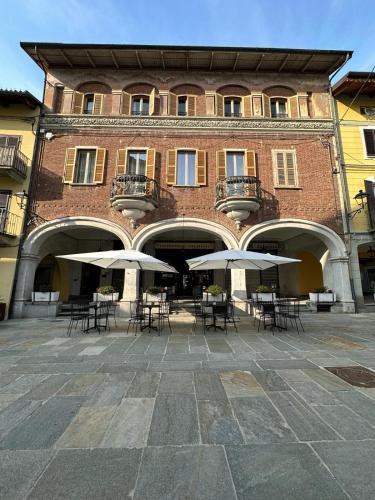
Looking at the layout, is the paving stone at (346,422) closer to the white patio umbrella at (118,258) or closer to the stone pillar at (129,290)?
the white patio umbrella at (118,258)

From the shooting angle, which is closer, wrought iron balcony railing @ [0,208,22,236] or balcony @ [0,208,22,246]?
balcony @ [0,208,22,246]

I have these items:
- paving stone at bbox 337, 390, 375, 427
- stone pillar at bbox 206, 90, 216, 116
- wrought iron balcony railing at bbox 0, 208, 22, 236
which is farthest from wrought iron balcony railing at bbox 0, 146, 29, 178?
paving stone at bbox 337, 390, 375, 427

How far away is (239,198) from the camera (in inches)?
451

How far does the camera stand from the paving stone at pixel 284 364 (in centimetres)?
443

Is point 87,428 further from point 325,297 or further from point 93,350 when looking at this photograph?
point 325,297

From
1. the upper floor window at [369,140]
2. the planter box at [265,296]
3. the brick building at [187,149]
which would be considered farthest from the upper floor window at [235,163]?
the upper floor window at [369,140]

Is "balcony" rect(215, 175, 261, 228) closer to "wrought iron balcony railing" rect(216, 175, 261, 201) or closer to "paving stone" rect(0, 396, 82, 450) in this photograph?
"wrought iron balcony railing" rect(216, 175, 261, 201)

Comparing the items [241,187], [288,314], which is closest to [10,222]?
[241,187]

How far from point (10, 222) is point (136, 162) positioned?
6623mm

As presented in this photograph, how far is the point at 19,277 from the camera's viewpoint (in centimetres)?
1130

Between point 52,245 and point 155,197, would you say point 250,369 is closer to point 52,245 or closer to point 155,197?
point 155,197

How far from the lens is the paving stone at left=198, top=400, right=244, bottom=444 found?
2422 millimetres

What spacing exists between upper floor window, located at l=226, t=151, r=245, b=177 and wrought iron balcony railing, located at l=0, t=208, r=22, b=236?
10.5 metres

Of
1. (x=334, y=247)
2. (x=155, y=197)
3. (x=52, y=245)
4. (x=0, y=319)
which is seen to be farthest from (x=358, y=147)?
(x=0, y=319)
